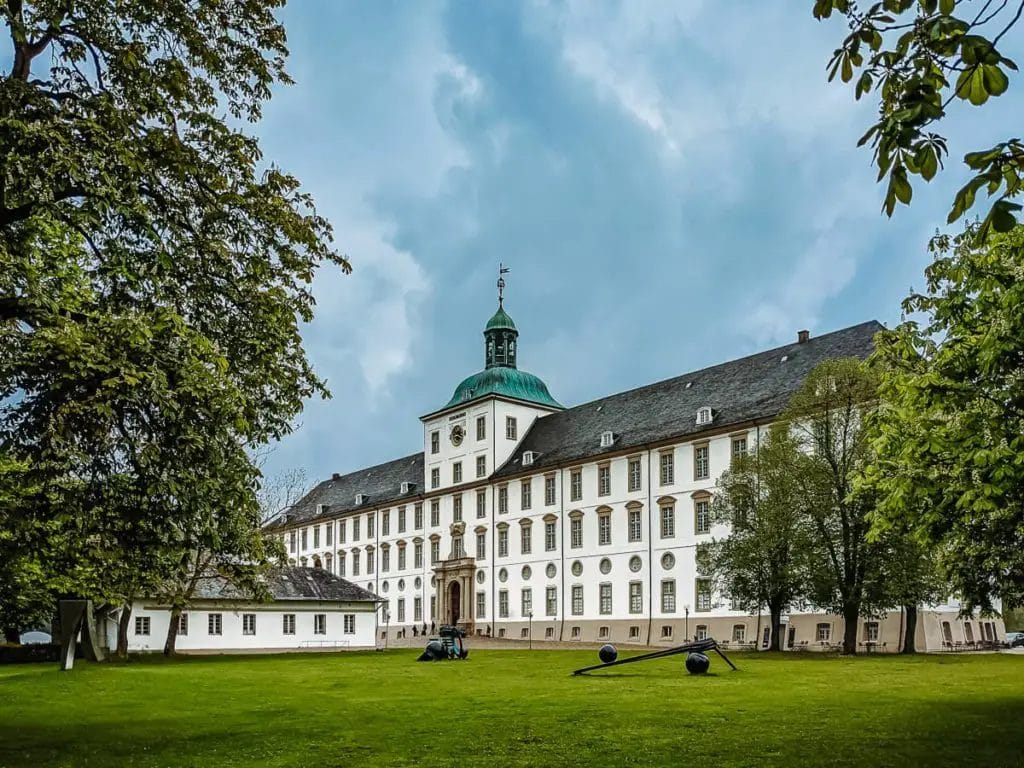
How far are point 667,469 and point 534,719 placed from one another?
121ft

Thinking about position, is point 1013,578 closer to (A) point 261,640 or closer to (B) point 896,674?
(B) point 896,674

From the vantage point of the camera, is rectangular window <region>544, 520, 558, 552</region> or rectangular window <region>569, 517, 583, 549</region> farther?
rectangular window <region>544, 520, 558, 552</region>

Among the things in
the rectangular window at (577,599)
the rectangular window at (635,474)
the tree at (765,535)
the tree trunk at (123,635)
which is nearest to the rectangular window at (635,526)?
the rectangular window at (635,474)

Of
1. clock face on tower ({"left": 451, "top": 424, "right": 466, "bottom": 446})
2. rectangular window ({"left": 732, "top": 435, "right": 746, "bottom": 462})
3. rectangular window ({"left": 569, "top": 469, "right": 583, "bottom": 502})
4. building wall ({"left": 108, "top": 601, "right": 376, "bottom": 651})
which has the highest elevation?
clock face on tower ({"left": 451, "top": 424, "right": 466, "bottom": 446})

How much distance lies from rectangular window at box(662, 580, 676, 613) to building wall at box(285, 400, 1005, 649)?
0.12m

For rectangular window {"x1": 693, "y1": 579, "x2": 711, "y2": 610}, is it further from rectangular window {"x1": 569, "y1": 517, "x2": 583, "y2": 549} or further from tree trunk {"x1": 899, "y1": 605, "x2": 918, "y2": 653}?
tree trunk {"x1": 899, "y1": 605, "x2": 918, "y2": 653}

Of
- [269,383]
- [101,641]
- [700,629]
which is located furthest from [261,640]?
[269,383]

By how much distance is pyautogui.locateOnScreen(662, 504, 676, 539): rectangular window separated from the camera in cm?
5106

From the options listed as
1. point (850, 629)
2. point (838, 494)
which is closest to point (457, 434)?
point (838, 494)

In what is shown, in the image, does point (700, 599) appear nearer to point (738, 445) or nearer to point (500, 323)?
point (738, 445)

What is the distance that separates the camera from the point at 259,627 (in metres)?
52.6

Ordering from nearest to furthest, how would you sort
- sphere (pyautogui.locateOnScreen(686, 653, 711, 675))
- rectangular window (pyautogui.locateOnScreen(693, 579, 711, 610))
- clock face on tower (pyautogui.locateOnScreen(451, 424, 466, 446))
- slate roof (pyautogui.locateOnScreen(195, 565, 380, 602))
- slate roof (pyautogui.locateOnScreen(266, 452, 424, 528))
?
sphere (pyautogui.locateOnScreen(686, 653, 711, 675))
rectangular window (pyautogui.locateOnScreen(693, 579, 711, 610))
slate roof (pyautogui.locateOnScreen(195, 565, 380, 602))
clock face on tower (pyautogui.locateOnScreen(451, 424, 466, 446))
slate roof (pyautogui.locateOnScreen(266, 452, 424, 528))

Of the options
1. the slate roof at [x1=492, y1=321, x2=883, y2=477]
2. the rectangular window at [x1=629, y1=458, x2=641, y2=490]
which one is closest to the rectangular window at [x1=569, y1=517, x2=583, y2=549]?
the slate roof at [x1=492, y1=321, x2=883, y2=477]

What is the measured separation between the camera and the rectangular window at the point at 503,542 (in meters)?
62.0
